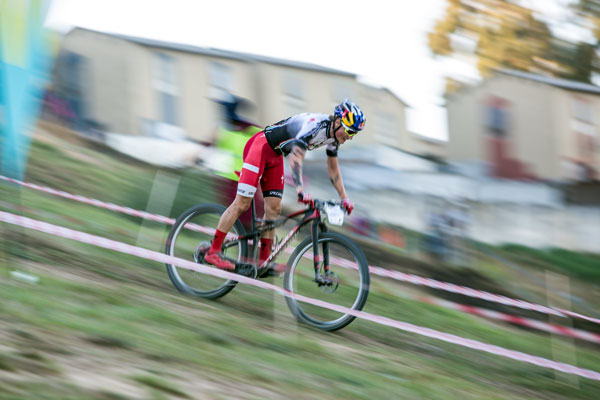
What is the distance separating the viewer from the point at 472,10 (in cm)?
1855

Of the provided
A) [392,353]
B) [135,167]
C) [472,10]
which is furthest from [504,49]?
[392,353]

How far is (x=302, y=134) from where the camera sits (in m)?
5.56

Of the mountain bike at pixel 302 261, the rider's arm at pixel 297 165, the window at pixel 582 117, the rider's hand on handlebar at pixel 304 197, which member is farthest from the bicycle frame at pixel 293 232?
the window at pixel 582 117

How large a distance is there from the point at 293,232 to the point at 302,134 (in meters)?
0.82

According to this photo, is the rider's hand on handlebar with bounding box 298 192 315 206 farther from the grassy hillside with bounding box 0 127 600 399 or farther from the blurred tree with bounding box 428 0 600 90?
the blurred tree with bounding box 428 0 600 90

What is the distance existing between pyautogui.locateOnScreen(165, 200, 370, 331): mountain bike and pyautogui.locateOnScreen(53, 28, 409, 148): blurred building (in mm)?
6450

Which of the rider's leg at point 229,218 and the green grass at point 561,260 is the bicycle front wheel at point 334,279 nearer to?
the rider's leg at point 229,218

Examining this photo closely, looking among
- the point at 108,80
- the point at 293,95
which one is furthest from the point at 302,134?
the point at 108,80

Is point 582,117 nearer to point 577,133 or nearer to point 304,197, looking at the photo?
point 577,133

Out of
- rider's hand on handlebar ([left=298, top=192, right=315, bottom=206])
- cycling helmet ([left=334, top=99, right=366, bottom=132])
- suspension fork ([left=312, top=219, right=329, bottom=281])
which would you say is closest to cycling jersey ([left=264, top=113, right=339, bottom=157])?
A: cycling helmet ([left=334, top=99, right=366, bottom=132])

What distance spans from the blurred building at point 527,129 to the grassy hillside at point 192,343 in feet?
13.8

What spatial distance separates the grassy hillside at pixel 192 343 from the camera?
4.00 m

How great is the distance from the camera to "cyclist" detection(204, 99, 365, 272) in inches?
213

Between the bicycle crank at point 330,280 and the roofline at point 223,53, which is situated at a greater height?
the roofline at point 223,53
